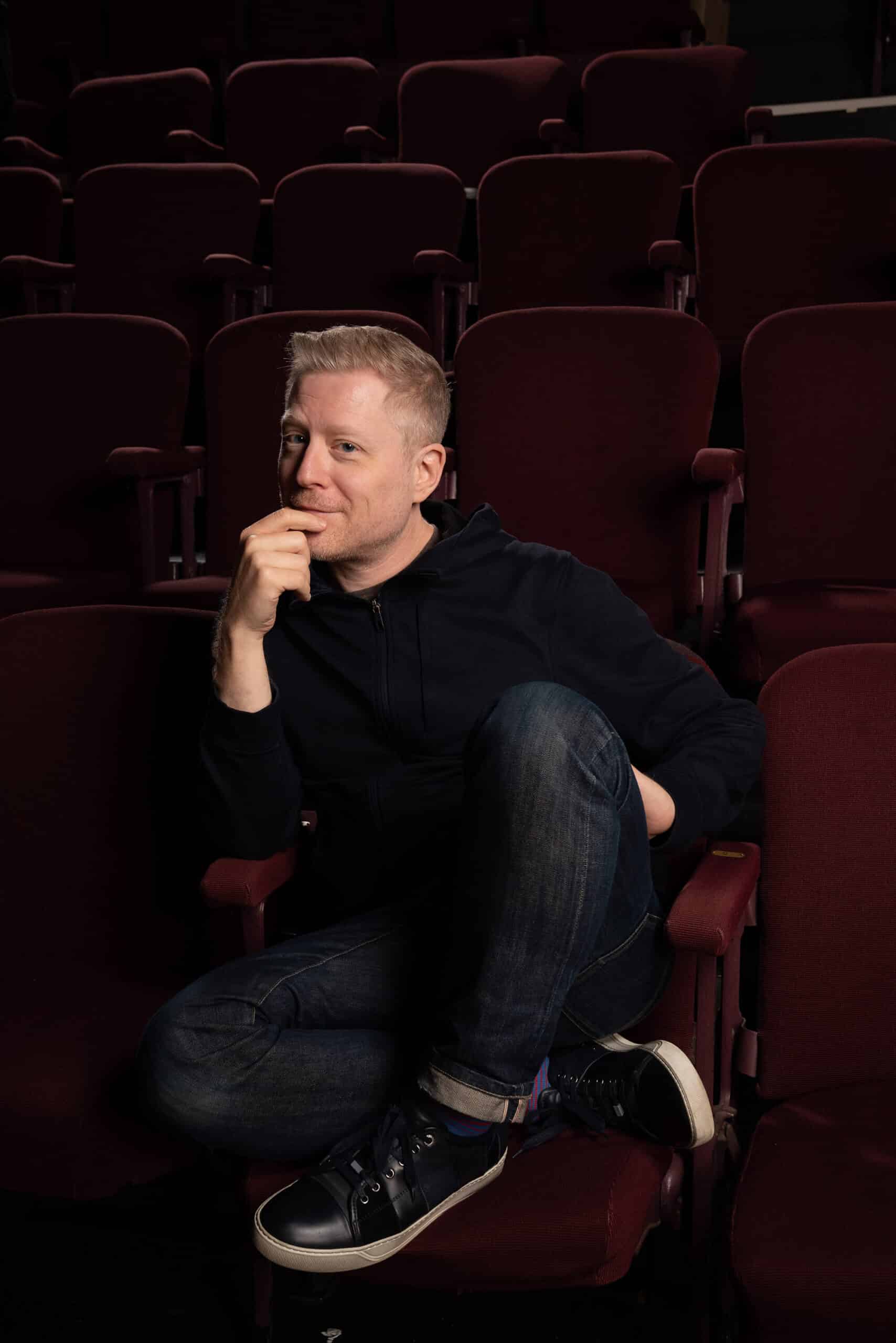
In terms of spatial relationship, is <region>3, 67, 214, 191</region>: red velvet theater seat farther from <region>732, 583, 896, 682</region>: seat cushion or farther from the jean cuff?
the jean cuff

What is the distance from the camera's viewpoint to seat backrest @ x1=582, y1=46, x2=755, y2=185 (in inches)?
68.3

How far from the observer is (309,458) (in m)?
0.58

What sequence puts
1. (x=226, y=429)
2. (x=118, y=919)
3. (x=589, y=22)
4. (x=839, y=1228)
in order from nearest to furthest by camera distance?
(x=839, y=1228)
(x=118, y=919)
(x=226, y=429)
(x=589, y=22)

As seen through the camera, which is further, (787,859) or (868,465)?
(868,465)

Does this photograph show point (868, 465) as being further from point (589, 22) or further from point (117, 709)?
point (589, 22)

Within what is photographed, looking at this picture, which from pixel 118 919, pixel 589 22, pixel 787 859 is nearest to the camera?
pixel 787 859

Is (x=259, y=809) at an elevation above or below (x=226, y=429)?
below

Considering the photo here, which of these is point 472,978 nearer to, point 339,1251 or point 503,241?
point 339,1251

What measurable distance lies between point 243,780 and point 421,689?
0.31ft

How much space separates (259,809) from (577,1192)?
0.70 feet

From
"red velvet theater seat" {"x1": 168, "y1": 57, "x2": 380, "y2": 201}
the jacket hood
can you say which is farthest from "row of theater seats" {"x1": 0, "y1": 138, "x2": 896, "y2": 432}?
the jacket hood

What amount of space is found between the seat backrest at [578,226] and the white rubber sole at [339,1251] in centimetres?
109

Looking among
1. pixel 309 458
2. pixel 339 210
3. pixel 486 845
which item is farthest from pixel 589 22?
pixel 486 845

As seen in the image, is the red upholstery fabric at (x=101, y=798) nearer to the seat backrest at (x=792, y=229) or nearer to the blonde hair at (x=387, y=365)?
the blonde hair at (x=387, y=365)
